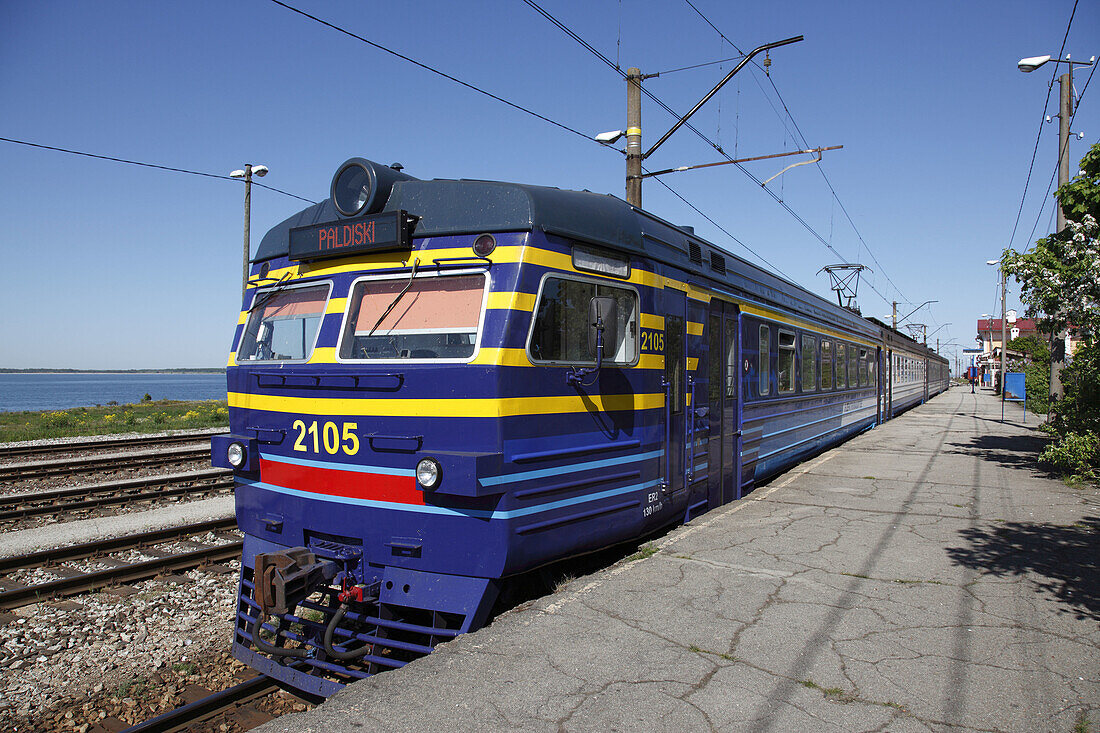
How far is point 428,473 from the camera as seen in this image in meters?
3.93

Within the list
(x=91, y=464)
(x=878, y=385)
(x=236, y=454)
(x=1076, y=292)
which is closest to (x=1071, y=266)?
(x=1076, y=292)

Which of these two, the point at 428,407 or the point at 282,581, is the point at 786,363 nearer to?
the point at 428,407

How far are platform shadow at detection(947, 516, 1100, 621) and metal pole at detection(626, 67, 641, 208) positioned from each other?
654 cm

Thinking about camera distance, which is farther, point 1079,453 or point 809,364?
point 809,364

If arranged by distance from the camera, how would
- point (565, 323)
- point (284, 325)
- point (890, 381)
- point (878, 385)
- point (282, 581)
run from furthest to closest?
1. point (890, 381)
2. point (878, 385)
3. point (284, 325)
4. point (565, 323)
5. point (282, 581)

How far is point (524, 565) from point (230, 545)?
4494 millimetres

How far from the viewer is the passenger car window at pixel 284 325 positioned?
4.75 metres

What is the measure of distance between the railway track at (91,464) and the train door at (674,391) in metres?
11.7

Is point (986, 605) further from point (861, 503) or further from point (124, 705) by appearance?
point (124, 705)

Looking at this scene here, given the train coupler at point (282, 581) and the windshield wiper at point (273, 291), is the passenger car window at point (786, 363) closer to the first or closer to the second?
the windshield wiper at point (273, 291)

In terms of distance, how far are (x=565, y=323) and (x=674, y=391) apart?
5.69ft

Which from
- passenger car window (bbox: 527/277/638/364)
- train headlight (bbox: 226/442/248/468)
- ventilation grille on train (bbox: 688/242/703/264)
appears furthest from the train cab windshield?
ventilation grille on train (bbox: 688/242/703/264)

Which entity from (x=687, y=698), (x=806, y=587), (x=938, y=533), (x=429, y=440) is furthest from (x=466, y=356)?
(x=938, y=533)

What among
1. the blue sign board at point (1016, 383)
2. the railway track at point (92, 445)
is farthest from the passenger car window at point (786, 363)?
the blue sign board at point (1016, 383)
